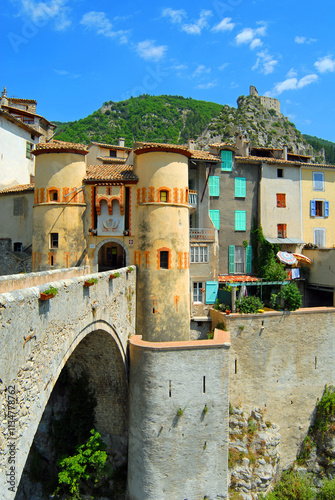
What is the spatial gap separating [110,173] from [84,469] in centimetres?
1804

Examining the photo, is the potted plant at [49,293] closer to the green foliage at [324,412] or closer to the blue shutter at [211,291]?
the blue shutter at [211,291]

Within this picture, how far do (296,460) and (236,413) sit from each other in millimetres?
5993

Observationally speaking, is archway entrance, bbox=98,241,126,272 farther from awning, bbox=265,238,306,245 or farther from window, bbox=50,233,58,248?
awning, bbox=265,238,306,245

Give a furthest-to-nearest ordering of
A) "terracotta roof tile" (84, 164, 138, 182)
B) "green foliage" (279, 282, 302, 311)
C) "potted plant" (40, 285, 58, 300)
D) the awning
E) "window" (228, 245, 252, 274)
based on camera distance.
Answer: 1. the awning
2. "window" (228, 245, 252, 274)
3. "green foliage" (279, 282, 302, 311)
4. "terracotta roof tile" (84, 164, 138, 182)
5. "potted plant" (40, 285, 58, 300)

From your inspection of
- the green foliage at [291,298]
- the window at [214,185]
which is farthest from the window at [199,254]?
the green foliage at [291,298]

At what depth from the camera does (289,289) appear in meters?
24.9

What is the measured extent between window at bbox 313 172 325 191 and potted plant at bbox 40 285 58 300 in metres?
28.7

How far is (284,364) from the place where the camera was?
23.9m

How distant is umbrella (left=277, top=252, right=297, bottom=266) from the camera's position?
27922 millimetres

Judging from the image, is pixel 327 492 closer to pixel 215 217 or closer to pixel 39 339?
pixel 215 217

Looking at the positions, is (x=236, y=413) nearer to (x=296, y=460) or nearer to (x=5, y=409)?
(x=296, y=460)

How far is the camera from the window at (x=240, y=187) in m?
29.5

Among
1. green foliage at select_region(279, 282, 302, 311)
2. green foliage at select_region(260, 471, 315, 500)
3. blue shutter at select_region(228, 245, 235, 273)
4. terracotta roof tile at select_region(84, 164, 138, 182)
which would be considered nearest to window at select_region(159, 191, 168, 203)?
terracotta roof tile at select_region(84, 164, 138, 182)

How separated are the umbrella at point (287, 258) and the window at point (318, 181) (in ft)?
25.2
